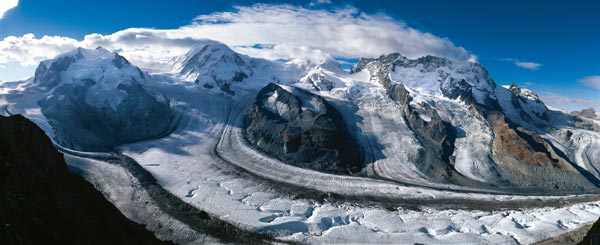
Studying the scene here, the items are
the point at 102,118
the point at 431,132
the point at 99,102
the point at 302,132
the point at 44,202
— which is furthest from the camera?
the point at 99,102

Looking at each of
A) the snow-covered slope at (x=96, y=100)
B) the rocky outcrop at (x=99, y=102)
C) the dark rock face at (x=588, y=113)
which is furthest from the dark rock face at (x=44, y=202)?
the dark rock face at (x=588, y=113)

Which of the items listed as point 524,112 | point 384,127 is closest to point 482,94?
point 524,112

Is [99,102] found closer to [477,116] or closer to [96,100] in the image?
[96,100]

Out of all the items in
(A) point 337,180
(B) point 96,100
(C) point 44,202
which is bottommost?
(A) point 337,180

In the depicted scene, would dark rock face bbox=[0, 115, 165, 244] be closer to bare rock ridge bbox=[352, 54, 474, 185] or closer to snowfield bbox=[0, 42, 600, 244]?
snowfield bbox=[0, 42, 600, 244]

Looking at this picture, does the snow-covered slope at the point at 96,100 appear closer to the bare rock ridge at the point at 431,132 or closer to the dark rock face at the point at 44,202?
the dark rock face at the point at 44,202

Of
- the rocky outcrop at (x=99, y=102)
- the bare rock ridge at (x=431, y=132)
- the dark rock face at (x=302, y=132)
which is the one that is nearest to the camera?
the bare rock ridge at (x=431, y=132)

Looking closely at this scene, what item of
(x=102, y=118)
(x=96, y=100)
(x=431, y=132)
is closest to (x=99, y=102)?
(x=96, y=100)
